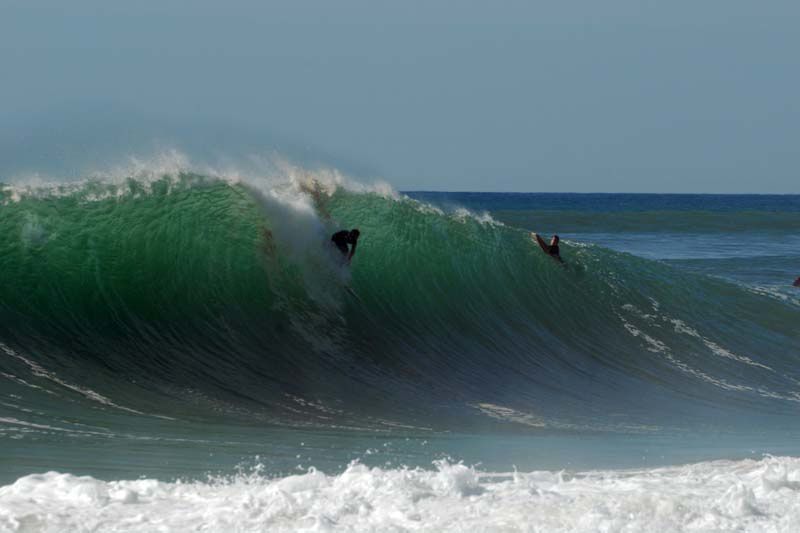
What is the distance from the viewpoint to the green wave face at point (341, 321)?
30.8 ft

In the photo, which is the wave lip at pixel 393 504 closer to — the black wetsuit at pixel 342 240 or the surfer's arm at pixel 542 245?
the black wetsuit at pixel 342 240

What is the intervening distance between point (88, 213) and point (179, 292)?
4.65ft

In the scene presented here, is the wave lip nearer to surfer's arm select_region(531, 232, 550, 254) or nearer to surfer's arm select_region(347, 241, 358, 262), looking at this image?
surfer's arm select_region(347, 241, 358, 262)

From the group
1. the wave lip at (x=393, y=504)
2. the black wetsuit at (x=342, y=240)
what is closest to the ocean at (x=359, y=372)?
the wave lip at (x=393, y=504)

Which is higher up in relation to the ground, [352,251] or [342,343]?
[352,251]

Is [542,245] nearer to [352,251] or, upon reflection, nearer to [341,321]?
[352,251]

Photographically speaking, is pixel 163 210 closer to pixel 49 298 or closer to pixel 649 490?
pixel 49 298

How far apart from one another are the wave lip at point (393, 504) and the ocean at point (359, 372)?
0.01 m

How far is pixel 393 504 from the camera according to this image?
507cm

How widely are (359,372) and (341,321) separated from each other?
1.22 metres

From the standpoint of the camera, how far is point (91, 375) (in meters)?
8.83

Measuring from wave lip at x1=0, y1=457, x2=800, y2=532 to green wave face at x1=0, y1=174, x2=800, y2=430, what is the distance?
310cm

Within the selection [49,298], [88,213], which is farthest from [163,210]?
[49,298]

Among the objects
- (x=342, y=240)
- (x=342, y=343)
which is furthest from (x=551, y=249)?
(x=342, y=343)
